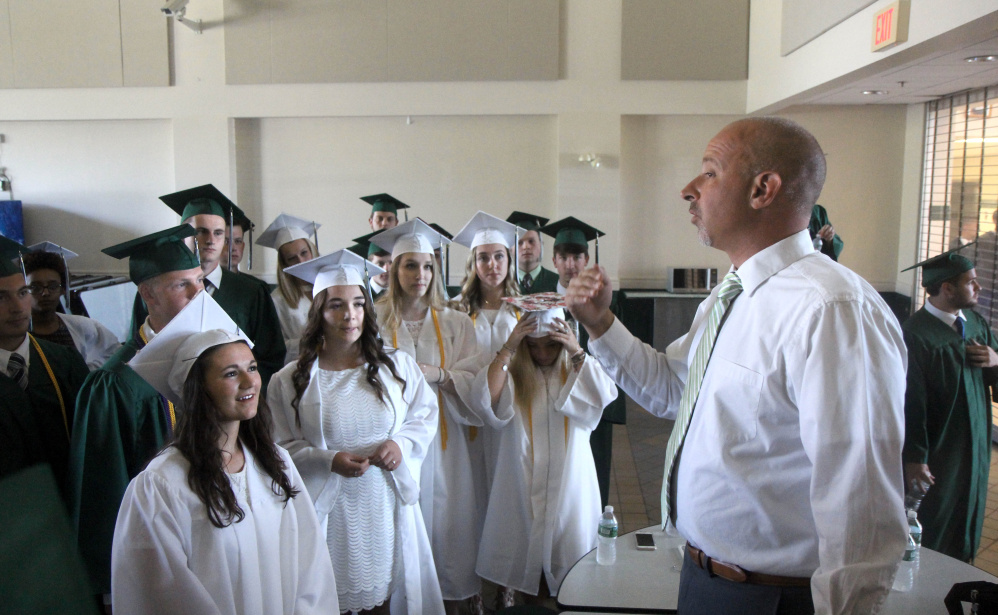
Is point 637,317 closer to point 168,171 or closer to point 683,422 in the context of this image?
point 168,171

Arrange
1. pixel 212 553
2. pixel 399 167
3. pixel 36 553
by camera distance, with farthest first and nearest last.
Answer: pixel 399 167, pixel 212 553, pixel 36 553

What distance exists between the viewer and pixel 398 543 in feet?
9.64

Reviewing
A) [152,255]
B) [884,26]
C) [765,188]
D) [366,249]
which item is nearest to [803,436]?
[765,188]

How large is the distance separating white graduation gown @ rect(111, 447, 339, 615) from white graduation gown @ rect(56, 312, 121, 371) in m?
1.97

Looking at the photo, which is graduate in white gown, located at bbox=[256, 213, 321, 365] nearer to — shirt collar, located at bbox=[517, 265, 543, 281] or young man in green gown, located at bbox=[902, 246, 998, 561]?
shirt collar, located at bbox=[517, 265, 543, 281]

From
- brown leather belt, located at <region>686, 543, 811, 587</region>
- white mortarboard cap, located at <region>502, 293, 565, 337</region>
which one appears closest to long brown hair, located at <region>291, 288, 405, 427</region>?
white mortarboard cap, located at <region>502, 293, 565, 337</region>

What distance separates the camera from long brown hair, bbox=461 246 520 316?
389cm

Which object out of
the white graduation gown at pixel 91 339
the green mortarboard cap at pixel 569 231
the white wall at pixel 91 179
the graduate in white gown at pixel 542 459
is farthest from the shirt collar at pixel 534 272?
the white wall at pixel 91 179

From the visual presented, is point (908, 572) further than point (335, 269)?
No

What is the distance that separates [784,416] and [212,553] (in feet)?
5.18

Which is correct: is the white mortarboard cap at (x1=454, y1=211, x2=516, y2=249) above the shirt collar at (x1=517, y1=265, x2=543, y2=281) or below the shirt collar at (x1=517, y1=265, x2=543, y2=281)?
above

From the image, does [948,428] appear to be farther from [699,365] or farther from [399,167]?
[399,167]

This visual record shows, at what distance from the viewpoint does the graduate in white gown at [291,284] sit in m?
4.21

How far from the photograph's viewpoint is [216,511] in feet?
6.56
